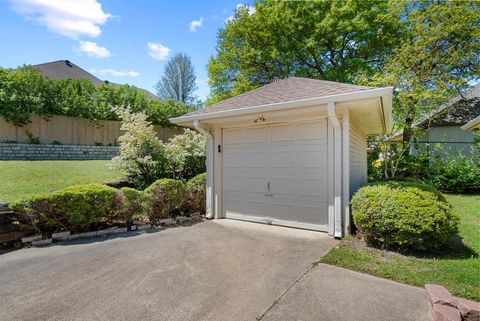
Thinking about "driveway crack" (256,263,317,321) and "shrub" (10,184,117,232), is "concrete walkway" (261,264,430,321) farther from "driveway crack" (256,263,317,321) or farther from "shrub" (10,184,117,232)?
"shrub" (10,184,117,232)

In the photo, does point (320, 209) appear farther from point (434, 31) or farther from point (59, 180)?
point (434, 31)

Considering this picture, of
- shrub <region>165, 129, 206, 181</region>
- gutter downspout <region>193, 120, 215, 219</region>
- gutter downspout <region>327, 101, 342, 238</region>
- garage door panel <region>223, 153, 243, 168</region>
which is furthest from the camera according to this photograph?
shrub <region>165, 129, 206, 181</region>

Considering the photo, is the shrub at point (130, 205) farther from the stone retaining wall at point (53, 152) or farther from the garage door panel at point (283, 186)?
the stone retaining wall at point (53, 152)

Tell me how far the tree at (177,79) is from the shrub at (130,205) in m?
27.6

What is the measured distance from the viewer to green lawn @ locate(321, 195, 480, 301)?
3033 millimetres

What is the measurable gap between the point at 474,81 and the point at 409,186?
13212 millimetres

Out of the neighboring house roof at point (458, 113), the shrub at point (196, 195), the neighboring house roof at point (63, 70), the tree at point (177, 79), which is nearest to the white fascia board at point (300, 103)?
the shrub at point (196, 195)

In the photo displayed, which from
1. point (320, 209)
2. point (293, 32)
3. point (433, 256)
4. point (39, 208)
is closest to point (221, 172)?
point (320, 209)

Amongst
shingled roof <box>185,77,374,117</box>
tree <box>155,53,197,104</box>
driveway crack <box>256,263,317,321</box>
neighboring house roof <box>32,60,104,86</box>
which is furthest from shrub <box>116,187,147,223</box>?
A: tree <box>155,53,197,104</box>

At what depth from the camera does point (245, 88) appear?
1597 centimetres

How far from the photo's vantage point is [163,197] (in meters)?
6.08

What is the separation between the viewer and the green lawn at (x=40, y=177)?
6.96m

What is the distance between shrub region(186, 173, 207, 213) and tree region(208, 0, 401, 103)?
10242mm

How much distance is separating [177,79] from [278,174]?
29084 mm
